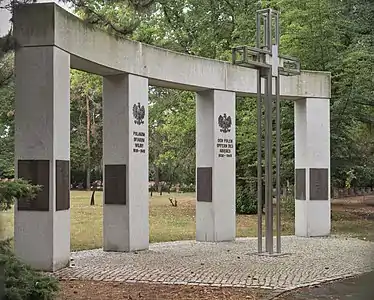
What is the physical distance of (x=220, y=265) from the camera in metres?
10.5

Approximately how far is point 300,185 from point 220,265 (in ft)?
19.9

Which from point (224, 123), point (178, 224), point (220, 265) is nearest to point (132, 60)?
point (224, 123)

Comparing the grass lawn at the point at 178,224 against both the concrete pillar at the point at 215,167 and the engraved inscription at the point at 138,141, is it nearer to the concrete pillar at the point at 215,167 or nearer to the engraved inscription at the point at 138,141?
the concrete pillar at the point at 215,167

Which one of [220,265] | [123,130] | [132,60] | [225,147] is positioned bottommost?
[220,265]

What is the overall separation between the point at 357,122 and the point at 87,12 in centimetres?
1402

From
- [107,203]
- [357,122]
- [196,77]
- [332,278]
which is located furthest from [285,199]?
[332,278]

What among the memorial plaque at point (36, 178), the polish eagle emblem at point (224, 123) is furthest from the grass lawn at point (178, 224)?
the memorial plaque at point (36, 178)

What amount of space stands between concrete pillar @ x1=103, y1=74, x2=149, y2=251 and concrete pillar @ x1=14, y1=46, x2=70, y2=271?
7.27 ft

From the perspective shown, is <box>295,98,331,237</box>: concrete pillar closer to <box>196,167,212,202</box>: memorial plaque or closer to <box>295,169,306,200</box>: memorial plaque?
<box>295,169,306,200</box>: memorial plaque

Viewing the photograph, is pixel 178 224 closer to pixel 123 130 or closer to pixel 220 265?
pixel 123 130

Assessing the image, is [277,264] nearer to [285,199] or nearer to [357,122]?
[357,122]

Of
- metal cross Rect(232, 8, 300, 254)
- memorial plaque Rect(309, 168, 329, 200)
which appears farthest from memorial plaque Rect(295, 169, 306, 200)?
metal cross Rect(232, 8, 300, 254)

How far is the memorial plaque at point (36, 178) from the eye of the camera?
32.0 feet

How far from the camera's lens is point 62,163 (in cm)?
1015
